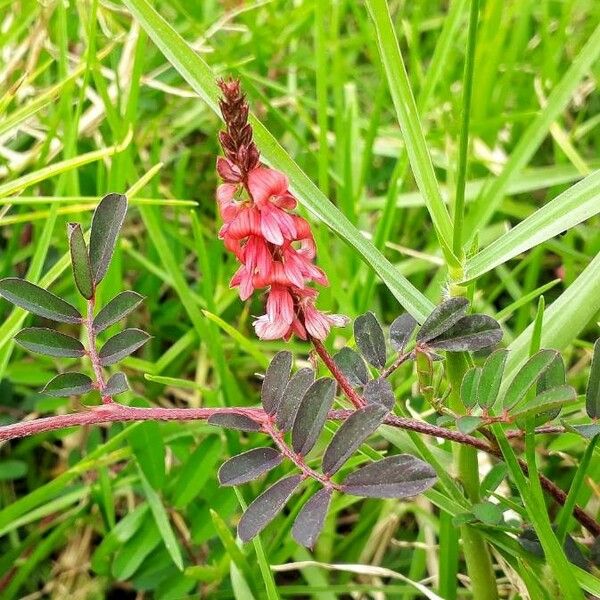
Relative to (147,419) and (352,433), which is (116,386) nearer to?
(147,419)

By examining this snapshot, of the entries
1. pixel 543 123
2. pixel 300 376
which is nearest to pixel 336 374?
pixel 300 376

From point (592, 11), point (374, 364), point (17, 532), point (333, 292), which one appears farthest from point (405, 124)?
point (592, 11)

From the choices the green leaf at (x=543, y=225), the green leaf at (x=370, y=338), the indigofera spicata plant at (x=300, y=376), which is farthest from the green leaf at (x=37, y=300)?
the green leaf at (x=543, y=225)

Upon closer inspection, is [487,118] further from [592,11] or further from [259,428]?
[259,428]

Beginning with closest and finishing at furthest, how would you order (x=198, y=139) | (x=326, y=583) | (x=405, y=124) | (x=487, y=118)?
(x=405, y=124) → (x=326, y=583) → (x=487, y=118) → (x=198, y=139)

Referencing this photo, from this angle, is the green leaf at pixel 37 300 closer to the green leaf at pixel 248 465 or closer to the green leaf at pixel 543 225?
the green leaf at pixel 248 465

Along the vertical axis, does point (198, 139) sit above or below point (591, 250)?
above
